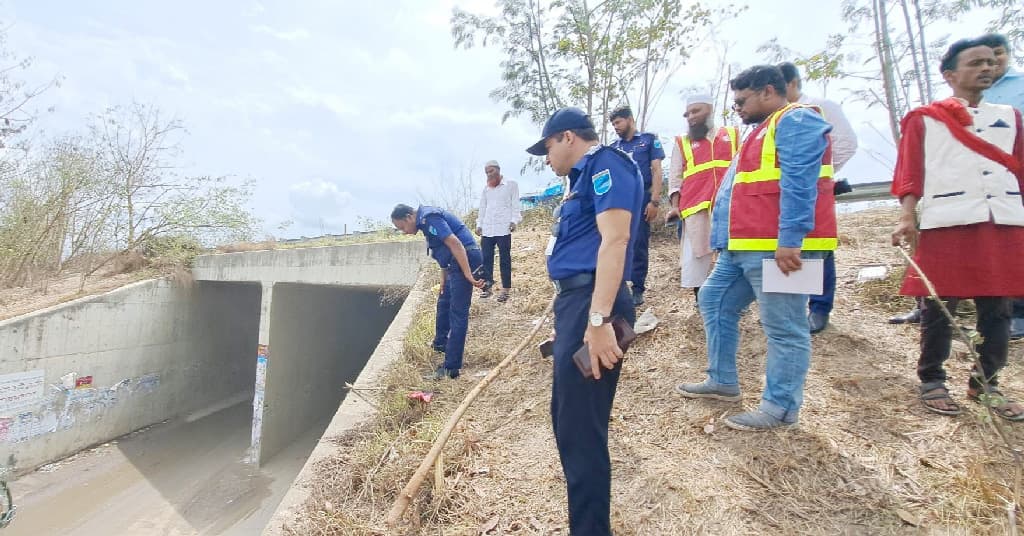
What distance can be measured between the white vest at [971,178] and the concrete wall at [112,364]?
38.3ft

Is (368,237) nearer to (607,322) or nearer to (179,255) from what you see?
(179,255)

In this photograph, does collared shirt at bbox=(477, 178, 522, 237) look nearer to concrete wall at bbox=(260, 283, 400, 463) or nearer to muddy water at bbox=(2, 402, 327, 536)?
concrete wall at bbox=(260, 283, 400, 463)

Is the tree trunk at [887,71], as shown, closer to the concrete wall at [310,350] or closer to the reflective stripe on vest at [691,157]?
the reflective stripe on vest at [691,157]

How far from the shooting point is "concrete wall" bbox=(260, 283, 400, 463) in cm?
883

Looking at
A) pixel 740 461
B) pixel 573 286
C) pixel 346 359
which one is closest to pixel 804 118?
pixel 573 286

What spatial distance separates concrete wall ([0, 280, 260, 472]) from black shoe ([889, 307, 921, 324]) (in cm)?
1177

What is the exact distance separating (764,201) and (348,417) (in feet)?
9.81

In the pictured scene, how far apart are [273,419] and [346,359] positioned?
260 centimetres

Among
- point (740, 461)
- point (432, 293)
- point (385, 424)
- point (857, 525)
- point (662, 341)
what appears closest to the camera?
point (857, 525)

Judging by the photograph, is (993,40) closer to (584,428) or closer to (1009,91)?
(1009,91)

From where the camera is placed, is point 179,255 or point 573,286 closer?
point 573,286

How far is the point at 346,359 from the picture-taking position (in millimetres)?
11180

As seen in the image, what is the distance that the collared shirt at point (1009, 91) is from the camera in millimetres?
2254

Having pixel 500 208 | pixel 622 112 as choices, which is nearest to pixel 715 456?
pixel 622 112
